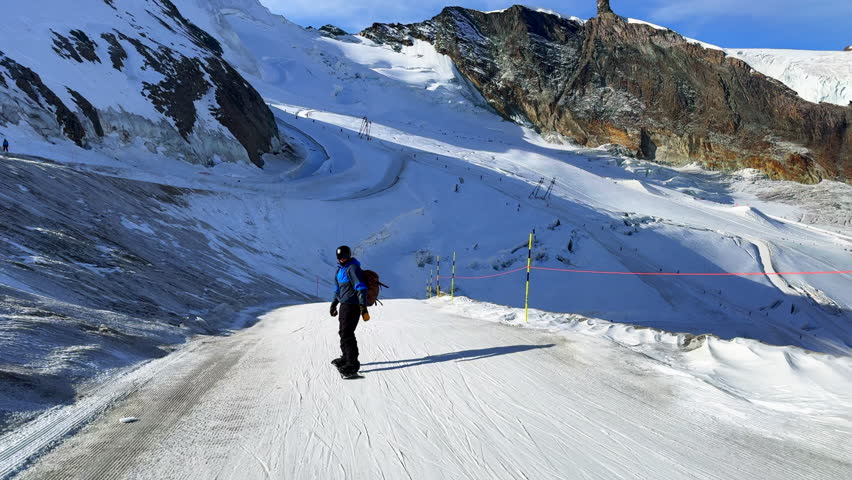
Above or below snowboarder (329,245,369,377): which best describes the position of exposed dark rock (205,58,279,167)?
above

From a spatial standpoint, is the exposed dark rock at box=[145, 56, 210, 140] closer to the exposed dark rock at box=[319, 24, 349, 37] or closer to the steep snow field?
the steep snow field

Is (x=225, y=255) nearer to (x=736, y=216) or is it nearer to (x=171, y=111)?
(x=171, y=111)

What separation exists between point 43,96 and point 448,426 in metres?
28.4

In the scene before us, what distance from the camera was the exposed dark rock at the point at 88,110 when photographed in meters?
25.5

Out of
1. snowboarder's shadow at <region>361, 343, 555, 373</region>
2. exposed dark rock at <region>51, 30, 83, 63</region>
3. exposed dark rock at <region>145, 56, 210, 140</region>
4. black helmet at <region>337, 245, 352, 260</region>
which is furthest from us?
exposed dark rock at <region>145, 56, 210, 140</region>

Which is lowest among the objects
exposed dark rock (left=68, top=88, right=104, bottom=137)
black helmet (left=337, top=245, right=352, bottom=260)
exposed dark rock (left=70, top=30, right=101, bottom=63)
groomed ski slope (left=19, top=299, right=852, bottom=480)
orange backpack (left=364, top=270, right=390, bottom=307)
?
groomed ski slope (left=19, top=299, right=852, bottom=480)

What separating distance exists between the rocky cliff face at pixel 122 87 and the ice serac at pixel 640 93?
53751 millimetres

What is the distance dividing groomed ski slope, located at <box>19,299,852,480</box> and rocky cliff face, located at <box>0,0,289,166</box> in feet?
77.8

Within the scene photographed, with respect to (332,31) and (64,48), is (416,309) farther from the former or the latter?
(332,31)

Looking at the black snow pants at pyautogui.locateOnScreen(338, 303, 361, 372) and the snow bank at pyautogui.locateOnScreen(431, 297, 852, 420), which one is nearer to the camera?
the snow bank at pyautogui.locateOnScreen(431, 297, 852, 420)

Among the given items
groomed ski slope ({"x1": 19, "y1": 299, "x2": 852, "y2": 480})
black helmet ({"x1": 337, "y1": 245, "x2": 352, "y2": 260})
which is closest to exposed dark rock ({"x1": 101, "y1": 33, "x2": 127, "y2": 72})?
groomed ski slope ({"x1": 19, "y1": 299, "x2": 852, "y2": 480})

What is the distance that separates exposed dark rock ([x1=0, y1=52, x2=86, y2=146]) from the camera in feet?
76.8

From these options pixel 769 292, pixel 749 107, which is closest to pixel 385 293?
pixel 769 292

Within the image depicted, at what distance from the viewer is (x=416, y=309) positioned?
1170 centimetres
